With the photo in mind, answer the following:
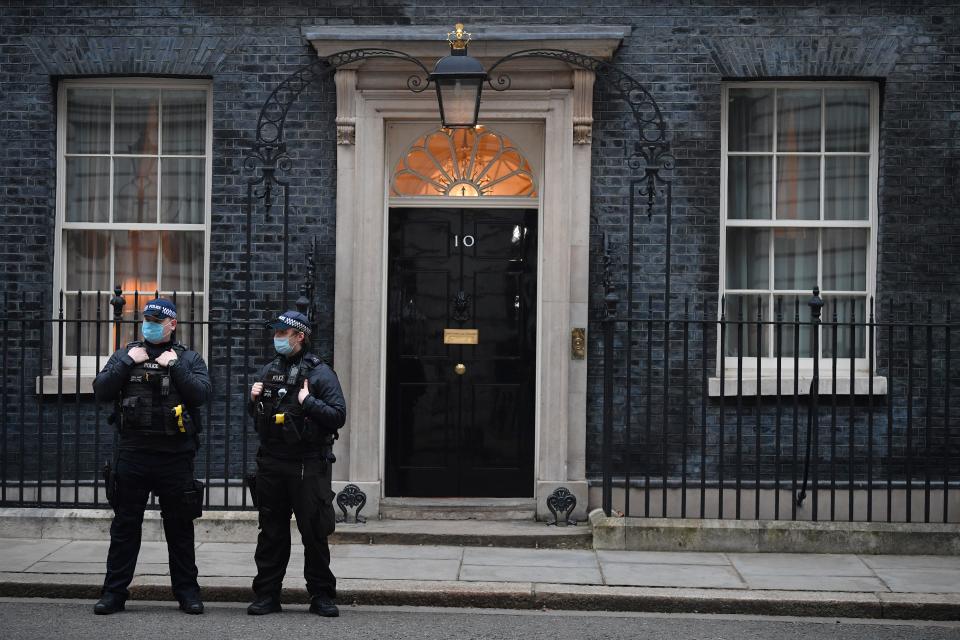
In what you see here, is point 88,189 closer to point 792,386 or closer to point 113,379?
point 113,379

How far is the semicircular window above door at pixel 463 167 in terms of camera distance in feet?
34.2

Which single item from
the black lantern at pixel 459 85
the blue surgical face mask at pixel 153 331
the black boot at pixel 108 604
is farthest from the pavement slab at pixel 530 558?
the black lantern at pixel 459 85

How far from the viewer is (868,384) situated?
10047 mm

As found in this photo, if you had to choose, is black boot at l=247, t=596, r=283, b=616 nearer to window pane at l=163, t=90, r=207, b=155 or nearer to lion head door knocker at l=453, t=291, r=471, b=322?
lion head door knocker at l=453, t=291, r=471, b=322

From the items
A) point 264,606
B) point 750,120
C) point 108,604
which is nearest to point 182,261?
point 108,604

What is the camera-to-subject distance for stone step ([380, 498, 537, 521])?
1006 centimetres

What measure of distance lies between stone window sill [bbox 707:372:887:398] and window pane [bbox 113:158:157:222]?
4891 mm

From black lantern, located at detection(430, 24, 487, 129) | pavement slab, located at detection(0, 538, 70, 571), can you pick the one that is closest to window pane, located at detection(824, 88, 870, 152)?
black lantern, located at detection(430, 24, 487, 129)

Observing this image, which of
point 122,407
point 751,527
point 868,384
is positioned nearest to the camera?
point 122,407

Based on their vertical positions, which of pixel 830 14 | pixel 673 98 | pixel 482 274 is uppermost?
pixel 830 14

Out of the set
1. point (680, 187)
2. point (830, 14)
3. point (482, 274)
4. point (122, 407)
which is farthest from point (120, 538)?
point (830, 14)

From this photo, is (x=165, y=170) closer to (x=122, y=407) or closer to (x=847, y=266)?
(x=122, y=407)

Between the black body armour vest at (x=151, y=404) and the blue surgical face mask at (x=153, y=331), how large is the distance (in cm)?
13

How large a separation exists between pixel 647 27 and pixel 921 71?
2.24 metres
